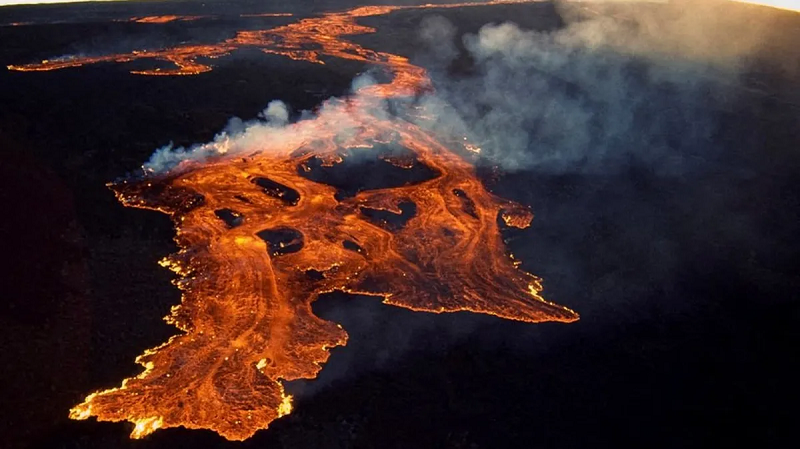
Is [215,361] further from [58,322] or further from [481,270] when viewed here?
[481,270]

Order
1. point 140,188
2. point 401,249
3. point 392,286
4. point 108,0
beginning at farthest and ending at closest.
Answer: point 108,0, point 140,188, point 401,249, point 392,286

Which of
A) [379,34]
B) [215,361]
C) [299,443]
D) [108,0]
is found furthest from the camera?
[108,0]

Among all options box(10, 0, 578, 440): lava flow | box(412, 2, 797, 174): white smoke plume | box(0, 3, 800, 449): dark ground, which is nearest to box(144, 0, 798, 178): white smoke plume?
box(412, 2, 797, 174): white smoke plume

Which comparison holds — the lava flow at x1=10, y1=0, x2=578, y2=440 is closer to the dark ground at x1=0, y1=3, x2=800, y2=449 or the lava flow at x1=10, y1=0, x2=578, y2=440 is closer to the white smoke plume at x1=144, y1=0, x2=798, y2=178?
the dark ground at x1=0, y1=3, x2=800, y2=449

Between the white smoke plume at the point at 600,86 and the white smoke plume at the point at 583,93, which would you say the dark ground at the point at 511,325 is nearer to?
the white smoke plume at the point at 583,93

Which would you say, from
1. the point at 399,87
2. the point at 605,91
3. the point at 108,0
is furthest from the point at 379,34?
the point at 108,0

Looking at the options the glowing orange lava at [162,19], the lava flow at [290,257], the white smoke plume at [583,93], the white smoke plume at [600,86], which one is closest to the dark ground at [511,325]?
the lava flow at [290,257]

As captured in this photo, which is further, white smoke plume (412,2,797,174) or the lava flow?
white smoke plume (412,2,797,174)
